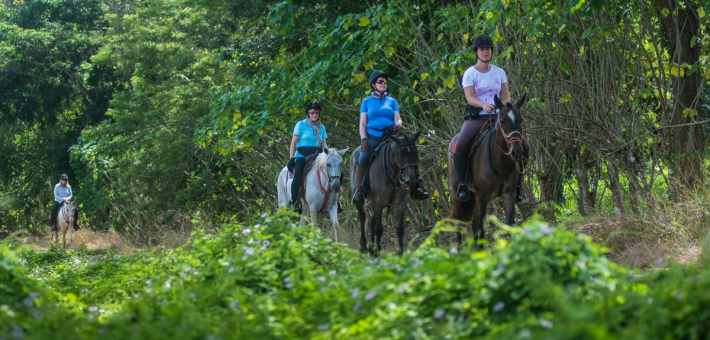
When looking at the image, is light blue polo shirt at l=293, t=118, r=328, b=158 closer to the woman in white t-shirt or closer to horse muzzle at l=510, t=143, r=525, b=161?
the woman in white t-shirt

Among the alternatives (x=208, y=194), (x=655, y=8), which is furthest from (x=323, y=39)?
(x=208, y=194)

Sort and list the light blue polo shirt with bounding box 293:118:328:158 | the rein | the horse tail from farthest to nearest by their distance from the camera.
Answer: the horse tail
the light blue polo shirt with bounding box 293:118:328:158
the rein

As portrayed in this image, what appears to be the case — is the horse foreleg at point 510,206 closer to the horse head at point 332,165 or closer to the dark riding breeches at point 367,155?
the dark riding breeches at point 367,155

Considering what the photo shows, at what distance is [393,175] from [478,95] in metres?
1.90

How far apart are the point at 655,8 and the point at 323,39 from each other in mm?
Answer: 5860

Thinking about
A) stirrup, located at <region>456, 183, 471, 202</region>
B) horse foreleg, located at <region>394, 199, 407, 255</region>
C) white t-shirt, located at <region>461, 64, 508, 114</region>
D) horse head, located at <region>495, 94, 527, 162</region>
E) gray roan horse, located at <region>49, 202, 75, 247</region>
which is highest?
white t-shirt, located at <region>461, 64, 508, 114</region>

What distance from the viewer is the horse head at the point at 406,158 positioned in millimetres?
9734

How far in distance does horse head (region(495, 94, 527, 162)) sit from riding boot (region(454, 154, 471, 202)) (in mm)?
996

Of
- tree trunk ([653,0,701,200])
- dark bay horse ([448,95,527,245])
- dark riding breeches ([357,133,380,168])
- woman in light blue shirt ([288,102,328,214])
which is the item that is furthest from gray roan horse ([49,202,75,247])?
tree trunk ([653,0,701,200])

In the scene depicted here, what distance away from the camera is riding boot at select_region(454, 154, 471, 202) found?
9.13 meters

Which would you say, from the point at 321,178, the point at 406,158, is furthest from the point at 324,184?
the point at 406,158

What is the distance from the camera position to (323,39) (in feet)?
43.1

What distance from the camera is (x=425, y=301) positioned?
4.43m

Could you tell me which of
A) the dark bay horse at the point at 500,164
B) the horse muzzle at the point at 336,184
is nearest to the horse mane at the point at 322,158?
the horse muzzle at the point at 336,184
